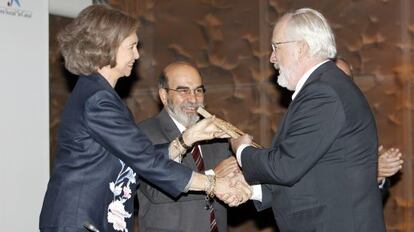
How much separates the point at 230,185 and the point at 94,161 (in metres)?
0.79

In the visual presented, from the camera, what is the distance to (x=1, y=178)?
15.0 feet

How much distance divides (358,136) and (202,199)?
3.43ft

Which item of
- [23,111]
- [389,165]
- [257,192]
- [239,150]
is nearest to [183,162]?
[257,192]

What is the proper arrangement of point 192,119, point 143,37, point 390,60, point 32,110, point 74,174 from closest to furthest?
1. point 74,174
2. point 192,119
3. point 390,60
4. point 32,110
5. point 143,37

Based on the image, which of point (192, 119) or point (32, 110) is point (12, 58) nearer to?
point (32, 110)

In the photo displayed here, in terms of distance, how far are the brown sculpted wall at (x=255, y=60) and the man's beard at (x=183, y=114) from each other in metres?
1.56

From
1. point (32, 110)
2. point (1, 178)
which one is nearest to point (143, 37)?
point (32, 110)

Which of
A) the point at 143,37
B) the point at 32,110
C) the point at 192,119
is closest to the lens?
the point at 192,119

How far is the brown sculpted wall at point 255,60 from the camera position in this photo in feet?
14.6

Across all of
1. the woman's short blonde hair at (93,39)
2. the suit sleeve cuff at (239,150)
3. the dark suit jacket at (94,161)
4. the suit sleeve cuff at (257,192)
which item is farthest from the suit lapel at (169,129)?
the woman's short blonde hair at (93,39)

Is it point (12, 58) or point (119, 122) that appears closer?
point (119, 122)

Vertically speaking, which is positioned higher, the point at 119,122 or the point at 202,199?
the point at 119,122

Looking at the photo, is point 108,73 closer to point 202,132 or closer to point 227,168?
point 202,132

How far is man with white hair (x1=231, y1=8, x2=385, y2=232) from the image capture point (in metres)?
2.50
